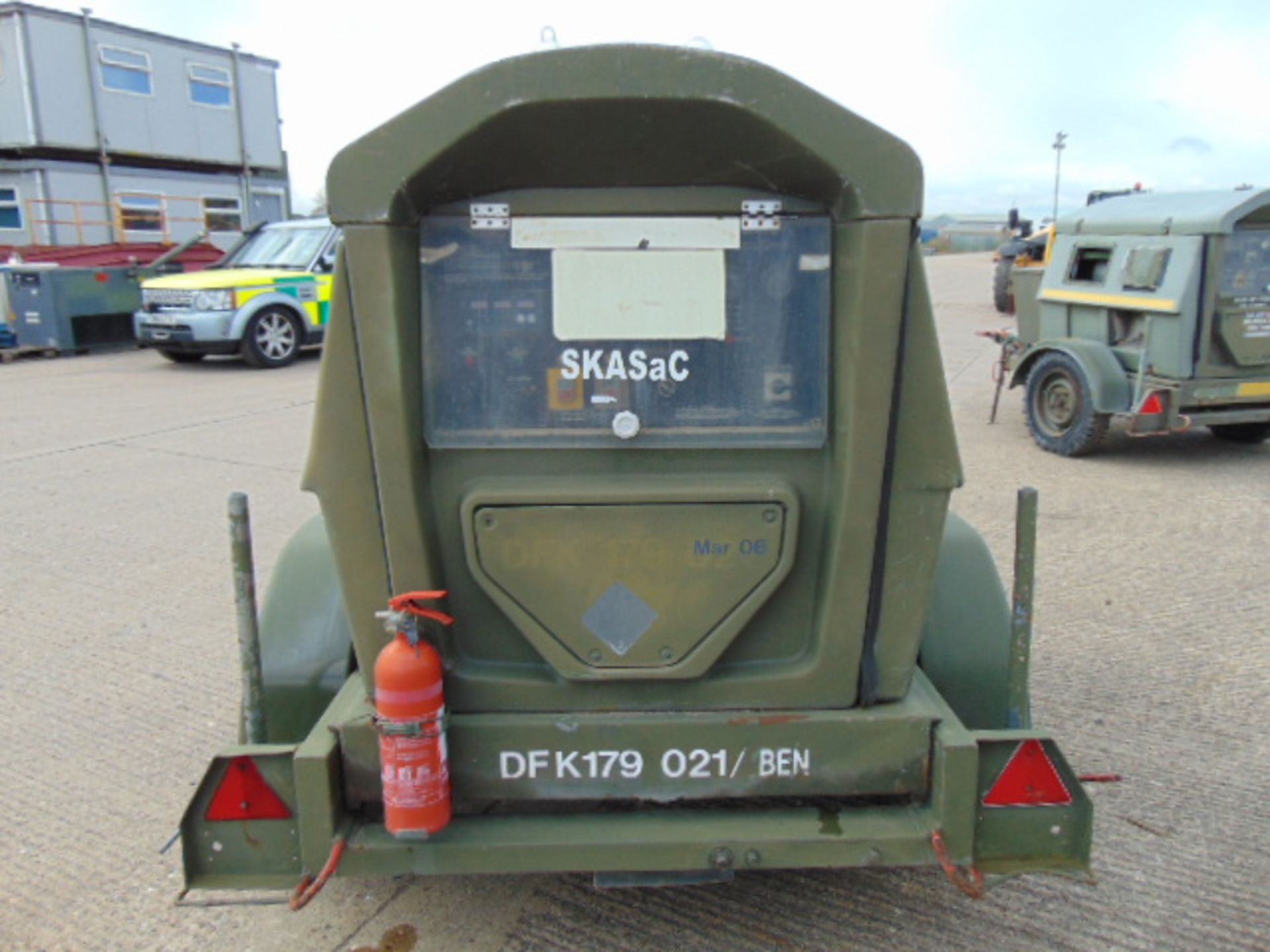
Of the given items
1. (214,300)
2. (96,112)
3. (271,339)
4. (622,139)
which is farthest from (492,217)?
(96,112)

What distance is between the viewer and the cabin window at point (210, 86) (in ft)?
77.4

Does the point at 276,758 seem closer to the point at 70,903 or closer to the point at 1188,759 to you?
the point at 70,903

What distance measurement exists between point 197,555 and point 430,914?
359cm

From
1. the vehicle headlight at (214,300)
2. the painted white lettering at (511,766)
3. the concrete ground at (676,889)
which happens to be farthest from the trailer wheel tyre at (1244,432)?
the vehicle headlight at (214,300)

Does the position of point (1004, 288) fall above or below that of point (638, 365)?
below

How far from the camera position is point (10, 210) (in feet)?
71.8

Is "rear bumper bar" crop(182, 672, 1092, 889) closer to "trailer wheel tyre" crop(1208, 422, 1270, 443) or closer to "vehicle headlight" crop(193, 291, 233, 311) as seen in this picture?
"trailer wheel tyre" crop(1208, 422, 1270, 443)

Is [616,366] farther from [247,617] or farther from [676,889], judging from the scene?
[676,889]

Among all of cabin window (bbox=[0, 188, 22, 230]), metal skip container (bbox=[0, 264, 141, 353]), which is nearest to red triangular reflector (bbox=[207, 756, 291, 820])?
metal skip container (bbox=[0, 264, 141, 353])

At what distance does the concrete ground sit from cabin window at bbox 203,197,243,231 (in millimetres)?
18157

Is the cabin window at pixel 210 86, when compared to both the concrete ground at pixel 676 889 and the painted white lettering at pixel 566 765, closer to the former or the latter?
the concrete ground at pixel 676 889

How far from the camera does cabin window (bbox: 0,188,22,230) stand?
21734 millimetres

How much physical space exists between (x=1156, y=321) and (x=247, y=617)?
6929mm

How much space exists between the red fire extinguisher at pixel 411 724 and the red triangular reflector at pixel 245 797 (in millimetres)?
278
